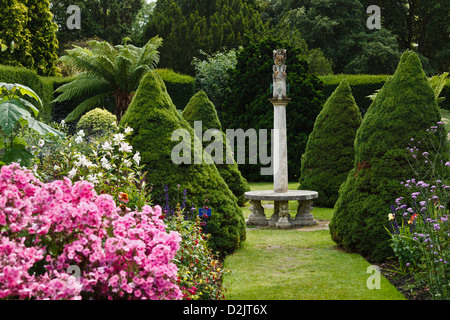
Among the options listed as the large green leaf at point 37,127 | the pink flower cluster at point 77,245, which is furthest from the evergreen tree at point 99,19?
the pink flower cluster at point 77,245

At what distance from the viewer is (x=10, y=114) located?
3.36 meters

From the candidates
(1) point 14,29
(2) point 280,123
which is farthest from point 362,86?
(1) point 14,29

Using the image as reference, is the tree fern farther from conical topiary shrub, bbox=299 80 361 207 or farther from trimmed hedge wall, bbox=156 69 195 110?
conical topiary shrub, bbox=299 80 361 207

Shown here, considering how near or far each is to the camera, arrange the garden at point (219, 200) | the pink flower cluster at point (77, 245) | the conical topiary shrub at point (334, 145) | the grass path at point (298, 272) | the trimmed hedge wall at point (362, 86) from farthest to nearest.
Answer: the trimmed hedge wall at point (362, 86) → the conical topiary shrub at point (334, 145) → the grass path at point (298, 272) → the garden at point (219, 200) → the pink flower cluster at point (77, 245)

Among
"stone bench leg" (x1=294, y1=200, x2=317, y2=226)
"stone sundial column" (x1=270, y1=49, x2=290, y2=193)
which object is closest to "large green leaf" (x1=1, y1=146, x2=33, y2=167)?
"stone sundial column" (x1=270, y1=49, x2=290, y2=193)

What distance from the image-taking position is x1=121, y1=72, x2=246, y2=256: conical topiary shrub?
19.3ft

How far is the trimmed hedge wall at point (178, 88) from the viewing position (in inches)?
769

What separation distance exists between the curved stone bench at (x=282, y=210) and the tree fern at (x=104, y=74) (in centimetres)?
1035

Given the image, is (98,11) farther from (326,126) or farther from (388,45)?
(326,126)

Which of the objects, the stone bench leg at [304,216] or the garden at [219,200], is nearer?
the garden at [219,200]

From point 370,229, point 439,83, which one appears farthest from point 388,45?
point 370,229

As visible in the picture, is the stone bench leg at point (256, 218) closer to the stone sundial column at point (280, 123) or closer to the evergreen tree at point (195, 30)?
the stone sundial column at point (280, 123)

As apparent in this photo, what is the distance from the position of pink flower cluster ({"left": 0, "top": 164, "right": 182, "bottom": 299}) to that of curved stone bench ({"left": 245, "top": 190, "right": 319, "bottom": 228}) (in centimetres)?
572
